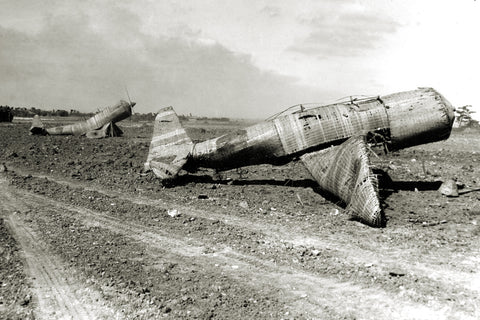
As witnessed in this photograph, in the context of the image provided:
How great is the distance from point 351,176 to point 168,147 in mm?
5775

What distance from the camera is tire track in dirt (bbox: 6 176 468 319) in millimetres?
5332

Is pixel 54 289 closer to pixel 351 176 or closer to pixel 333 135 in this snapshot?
pixel 351 176

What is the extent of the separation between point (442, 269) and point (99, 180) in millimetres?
10175

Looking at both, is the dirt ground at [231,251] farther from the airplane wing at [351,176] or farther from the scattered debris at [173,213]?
the airplane wing at [351,176]

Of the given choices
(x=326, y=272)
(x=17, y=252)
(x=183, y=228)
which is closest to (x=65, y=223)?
(x=17, y=252)

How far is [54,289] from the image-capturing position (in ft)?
19.5

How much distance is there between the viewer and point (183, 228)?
8719mm

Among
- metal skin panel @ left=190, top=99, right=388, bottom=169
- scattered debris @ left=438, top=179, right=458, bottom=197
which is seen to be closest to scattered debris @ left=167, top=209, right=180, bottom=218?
metal skin panel @ left=190, top=99, right=388, bottom=169

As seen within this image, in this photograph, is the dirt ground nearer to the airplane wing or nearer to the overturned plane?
the airplane wing

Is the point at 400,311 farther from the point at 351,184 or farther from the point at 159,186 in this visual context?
the point at 159,186

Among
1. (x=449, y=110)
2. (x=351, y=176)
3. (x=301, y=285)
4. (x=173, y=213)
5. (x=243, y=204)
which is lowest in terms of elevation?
(x=301, y=285)

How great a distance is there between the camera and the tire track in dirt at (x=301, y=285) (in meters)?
5.33

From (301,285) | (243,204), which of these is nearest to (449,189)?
(243,204)

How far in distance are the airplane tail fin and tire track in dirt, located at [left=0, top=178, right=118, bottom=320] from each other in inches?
177
